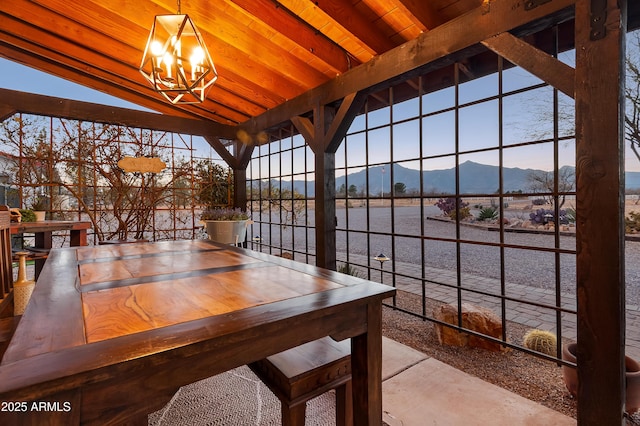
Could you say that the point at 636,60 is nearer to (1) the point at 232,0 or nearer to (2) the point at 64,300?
(1) the point at 232,0

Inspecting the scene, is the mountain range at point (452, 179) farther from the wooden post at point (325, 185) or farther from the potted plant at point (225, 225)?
the potted plant at point (225, 225)

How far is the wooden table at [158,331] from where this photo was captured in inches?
23.0

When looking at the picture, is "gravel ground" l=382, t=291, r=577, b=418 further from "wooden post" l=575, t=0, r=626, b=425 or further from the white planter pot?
the white planter pot

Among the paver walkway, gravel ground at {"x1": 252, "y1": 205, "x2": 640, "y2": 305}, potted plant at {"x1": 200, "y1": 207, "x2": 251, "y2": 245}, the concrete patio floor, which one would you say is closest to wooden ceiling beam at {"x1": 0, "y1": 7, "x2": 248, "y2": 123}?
potted plant at {"x1": 200, "y1": 207, "x2": 251, "y2": 245}

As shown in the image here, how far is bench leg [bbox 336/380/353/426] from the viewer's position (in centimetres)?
114

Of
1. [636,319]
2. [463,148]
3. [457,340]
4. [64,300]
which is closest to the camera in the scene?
[64,300]

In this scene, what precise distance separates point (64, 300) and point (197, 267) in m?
0.57

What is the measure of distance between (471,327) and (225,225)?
3110 millimetres

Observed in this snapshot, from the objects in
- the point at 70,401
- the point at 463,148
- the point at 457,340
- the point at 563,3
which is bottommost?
the point at 457,340

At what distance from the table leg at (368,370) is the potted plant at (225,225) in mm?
3273

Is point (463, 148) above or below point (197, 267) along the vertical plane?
above

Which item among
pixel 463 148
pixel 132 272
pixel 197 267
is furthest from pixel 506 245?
pixel 132 272

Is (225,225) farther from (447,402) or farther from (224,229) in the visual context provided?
(447,402)

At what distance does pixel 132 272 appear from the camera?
140 cm
